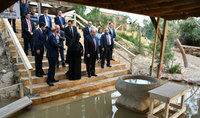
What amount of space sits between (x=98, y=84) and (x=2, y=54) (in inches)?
143

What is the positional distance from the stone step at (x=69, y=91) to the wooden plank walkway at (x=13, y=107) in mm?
277

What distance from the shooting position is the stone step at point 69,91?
378 cm

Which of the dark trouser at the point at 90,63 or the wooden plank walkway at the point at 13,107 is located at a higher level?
the dark trouser at the point at 90,63

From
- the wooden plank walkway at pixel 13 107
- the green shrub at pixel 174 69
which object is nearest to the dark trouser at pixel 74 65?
the wooden plank walkway at pixel 13 107

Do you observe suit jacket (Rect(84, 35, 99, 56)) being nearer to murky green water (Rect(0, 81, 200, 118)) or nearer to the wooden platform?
murky green water (Rect(0, 81, 200, 118))

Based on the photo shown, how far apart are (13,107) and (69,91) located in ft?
4.94

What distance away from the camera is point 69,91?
425 centimetres

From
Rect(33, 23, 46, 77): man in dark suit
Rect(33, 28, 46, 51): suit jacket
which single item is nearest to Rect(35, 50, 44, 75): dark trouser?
Rect(33, 23, 46, 77): man in dark suit

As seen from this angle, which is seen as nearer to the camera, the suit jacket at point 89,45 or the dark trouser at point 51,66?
the dark trouser at point 51,66

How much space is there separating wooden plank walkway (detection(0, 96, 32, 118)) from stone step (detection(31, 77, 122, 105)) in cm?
28

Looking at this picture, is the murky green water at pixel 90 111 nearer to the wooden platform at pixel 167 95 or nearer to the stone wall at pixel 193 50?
the wooden platform at pixel 167 95

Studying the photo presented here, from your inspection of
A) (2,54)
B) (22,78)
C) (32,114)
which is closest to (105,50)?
(22,78)

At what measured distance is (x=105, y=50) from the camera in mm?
5766

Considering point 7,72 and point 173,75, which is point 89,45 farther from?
point 173,75
